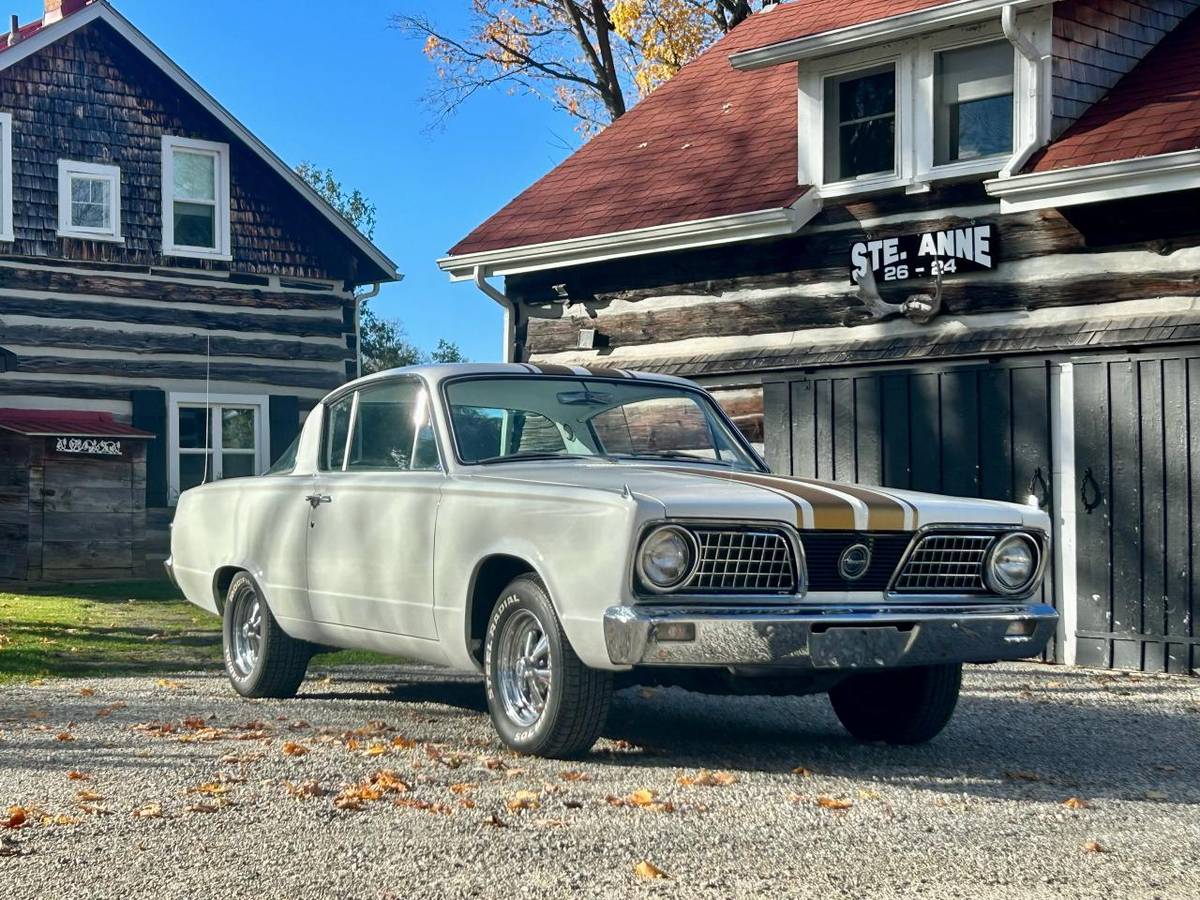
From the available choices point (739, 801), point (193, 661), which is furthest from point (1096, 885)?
A: point (193, 661)

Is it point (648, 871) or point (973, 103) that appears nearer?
point (648, 871)

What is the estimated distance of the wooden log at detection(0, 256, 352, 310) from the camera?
66.5 feet

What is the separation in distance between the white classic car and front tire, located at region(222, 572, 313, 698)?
2 centimetres

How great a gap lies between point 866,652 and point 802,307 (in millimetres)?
7375

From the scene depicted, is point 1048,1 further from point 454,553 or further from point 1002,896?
point 1002,896

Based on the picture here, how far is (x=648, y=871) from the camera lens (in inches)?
189

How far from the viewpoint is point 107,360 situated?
20.8 meters

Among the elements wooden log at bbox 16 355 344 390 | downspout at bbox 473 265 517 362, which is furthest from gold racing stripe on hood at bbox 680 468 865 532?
wooden log at bbox 16 355 344 390

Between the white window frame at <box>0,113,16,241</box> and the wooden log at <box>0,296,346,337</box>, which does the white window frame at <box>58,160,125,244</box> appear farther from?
the wooden log at <box>0,296,346,337</box>

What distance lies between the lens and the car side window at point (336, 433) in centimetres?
838

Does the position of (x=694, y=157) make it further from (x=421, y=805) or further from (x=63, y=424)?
(x=421, y=805)

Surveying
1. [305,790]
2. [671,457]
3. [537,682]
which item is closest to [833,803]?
[537,682]

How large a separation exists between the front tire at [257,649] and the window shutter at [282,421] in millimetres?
13204

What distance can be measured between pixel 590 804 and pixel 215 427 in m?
16.7
